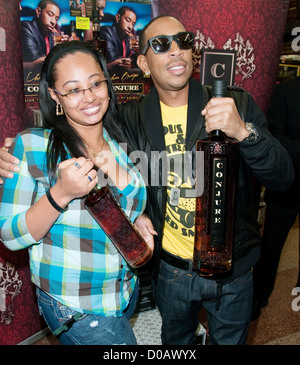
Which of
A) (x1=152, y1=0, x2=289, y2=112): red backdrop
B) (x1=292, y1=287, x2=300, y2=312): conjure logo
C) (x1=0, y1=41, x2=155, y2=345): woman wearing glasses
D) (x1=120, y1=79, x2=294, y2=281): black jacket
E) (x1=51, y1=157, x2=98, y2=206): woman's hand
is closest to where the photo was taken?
(x1=51, y1=157, x2=98, y2=206): woman's hand

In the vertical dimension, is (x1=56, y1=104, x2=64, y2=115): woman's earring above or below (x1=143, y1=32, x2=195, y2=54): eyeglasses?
below

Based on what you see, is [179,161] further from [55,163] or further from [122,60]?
[122,60]

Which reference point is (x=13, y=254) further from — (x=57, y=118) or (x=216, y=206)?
(x=216, y=206)

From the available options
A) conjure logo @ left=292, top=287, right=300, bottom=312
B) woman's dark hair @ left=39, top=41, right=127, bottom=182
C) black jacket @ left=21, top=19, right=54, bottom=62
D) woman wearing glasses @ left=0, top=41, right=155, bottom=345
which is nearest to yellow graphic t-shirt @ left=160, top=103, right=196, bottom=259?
woman wearing glasses @ left=0, top=41, right=155, bottom=345

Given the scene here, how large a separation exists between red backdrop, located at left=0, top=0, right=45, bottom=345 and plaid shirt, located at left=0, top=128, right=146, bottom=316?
94 cm

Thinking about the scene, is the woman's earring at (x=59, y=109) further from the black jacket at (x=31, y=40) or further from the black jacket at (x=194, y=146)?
the black jacket at (x=31, y=40)

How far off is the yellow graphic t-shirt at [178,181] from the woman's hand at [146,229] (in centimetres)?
17

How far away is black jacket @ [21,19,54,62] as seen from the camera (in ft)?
6.12

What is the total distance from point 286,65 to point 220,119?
14.1 feet

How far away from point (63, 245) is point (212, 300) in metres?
0.76

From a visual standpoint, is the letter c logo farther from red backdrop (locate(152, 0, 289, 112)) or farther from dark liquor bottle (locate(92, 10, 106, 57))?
dark liquor bottle (locate(92, 10, 106, 57))

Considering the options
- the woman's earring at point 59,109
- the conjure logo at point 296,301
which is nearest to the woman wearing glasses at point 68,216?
the woman's earring at point 59,109

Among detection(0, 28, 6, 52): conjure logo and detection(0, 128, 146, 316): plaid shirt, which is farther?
detection(0, 28, 6, 52): conjure logo

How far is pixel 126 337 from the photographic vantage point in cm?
115
